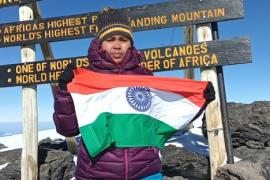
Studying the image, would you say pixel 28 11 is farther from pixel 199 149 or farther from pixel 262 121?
pixel 262 121

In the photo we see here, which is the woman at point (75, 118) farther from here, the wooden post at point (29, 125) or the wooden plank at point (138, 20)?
the wooden post at point (29, 125)

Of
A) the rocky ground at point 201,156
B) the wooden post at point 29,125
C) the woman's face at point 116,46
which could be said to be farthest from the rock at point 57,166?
the woman's face at point 116,46

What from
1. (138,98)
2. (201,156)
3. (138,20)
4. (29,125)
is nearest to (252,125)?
(201,156)

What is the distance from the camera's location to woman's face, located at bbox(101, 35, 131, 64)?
9.86 feet

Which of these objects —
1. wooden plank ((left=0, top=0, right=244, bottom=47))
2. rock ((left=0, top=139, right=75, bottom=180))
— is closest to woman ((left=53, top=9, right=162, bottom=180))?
wooden plank ((left=0, top=0, right=244, bottom=47))

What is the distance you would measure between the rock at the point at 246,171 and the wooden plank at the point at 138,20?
2.56m

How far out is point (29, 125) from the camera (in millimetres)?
7867

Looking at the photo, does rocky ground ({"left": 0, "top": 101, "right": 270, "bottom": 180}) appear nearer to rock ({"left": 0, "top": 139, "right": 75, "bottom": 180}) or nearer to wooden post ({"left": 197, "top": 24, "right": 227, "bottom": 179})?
rock ({"left": 0, "top": 139, "right": 75, "bottom": 180})

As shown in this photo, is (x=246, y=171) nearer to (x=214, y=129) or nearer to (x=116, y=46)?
(x=214, y=129)

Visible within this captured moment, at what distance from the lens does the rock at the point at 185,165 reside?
7.23 meters

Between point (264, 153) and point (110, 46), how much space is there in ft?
17.9

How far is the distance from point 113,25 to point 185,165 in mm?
4807

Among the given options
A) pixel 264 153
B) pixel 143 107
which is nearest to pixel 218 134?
pixel 264 153

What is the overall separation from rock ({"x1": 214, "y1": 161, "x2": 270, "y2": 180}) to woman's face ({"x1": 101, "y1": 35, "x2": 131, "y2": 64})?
3.54m
